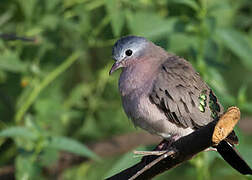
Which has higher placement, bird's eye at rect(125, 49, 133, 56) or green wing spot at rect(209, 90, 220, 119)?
bird's eye at rect(125, 49, 133, 56)

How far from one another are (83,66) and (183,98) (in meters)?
2.04

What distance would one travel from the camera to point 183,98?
A: 265 cm

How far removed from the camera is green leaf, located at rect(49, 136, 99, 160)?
10.2 ft

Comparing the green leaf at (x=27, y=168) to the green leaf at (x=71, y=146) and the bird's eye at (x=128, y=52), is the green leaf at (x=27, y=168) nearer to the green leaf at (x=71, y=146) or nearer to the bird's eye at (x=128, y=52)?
the green leaf at (x=71, y=146)

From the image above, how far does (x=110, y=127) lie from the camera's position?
4.50 m

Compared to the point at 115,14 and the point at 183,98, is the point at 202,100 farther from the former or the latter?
the point at 115,14

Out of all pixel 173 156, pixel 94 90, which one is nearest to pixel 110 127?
pixel 94 90

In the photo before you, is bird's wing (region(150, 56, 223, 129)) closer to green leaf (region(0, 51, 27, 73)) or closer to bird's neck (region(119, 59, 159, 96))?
bird's neck (region(119, 59, 159, 96))

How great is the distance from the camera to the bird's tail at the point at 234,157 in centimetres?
246

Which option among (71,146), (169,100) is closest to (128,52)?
(169,100)

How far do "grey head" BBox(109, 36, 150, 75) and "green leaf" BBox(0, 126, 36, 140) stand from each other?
66cm

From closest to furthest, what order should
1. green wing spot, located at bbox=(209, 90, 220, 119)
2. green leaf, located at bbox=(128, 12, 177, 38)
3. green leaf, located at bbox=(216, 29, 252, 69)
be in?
green wing spot, located at bbox=(209, 90, 220, 119) < green leaf, located at bbox=(216, 29, 252, 69) < green leaf, located at bbox=(128, 12, 177, 38)

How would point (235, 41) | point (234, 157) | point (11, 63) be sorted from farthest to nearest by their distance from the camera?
point (11, 63), point (235, 41), point (234, 157)

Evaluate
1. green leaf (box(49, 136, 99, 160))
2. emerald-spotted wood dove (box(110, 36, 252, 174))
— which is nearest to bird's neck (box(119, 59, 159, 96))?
emerald-spotted wood dove (box(110, 36, 252, 174))
